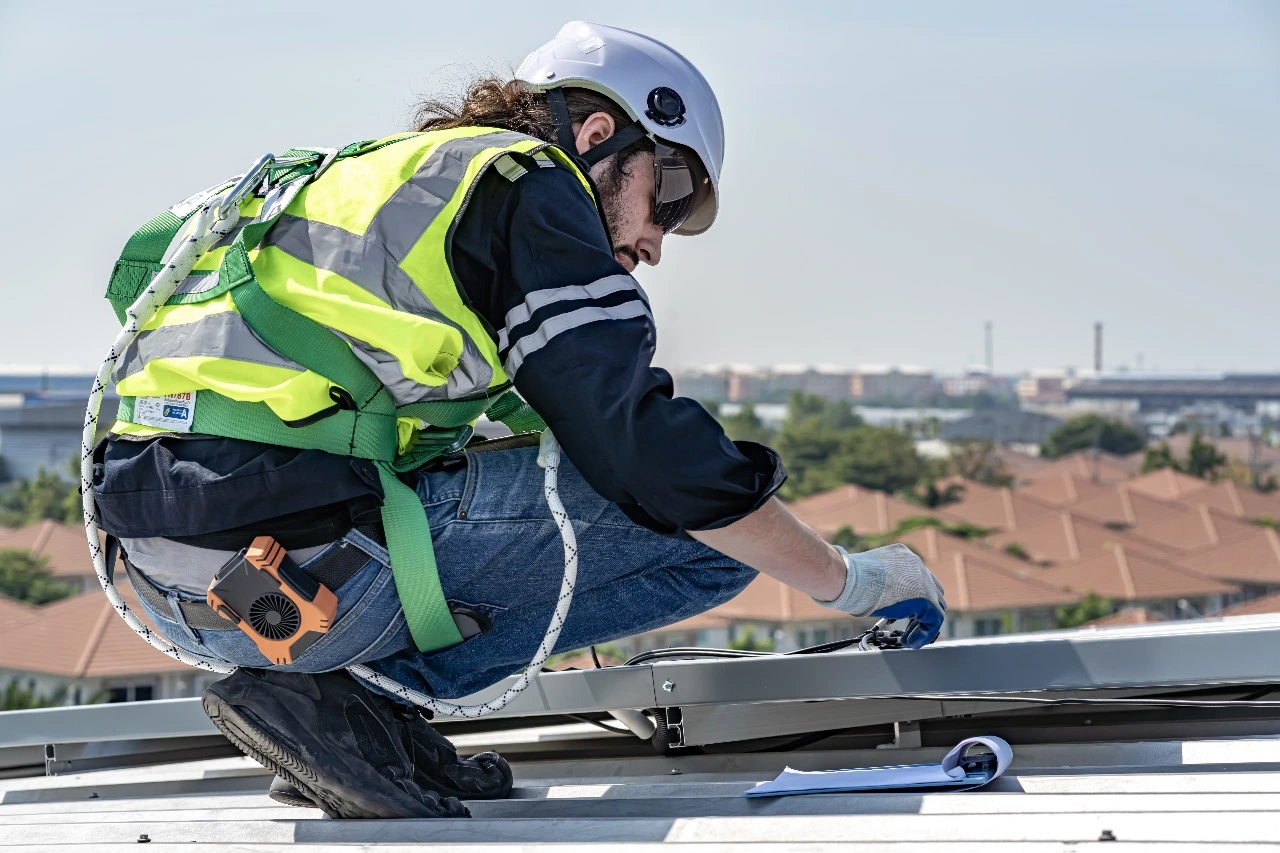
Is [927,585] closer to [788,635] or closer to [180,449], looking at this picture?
[180,449]

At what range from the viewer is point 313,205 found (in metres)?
1.86

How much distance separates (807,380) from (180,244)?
391 ft

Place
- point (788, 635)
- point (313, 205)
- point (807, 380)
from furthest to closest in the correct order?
point (807, 380) → point (788, 635) → point (313, 205)

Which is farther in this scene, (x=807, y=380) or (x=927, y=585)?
(x=807, y=380)

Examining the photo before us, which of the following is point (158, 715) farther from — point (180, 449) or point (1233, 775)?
point (1233, 775)

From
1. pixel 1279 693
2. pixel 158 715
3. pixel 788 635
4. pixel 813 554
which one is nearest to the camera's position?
pixel 813 554

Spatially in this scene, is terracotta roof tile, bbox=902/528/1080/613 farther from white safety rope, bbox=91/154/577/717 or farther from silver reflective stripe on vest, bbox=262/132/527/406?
silver reflective stripe on vest, bbox=262/132/527/406

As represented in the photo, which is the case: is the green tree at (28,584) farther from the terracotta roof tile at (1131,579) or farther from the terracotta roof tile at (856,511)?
the terracotta roof tile at (1131,579)

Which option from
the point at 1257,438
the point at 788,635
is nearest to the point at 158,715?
the point at 788,635

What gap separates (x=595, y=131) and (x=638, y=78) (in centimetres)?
11

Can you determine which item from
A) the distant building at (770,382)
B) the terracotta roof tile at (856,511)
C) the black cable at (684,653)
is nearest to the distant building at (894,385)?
the distant building at (770,382)

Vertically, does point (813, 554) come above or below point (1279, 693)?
above

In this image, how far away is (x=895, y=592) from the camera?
215 centimetres

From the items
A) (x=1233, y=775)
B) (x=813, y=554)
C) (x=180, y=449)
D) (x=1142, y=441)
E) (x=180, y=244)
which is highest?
(x=180, y=244)
